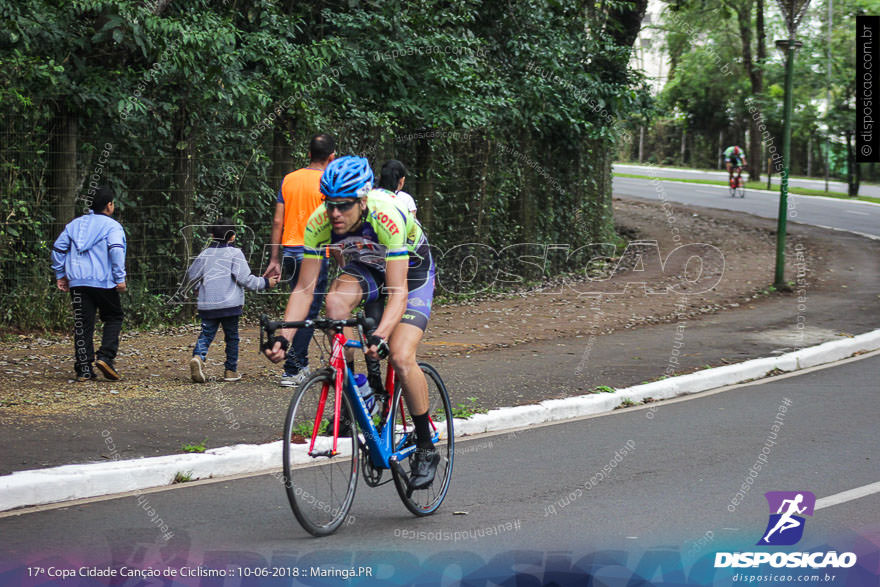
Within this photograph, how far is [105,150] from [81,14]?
1.53 meters

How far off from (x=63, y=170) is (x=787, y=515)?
28.6ft

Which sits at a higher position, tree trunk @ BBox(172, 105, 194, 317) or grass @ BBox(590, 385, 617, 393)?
tree trunk @ BBox(172, 105, 194, 317)

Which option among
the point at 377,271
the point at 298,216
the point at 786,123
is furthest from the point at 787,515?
the point at 786,123

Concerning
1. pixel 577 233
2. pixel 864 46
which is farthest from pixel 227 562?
pixel 864 46

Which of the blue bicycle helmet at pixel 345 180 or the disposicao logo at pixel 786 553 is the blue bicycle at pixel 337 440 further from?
the disposicao logo at pixel 786 553

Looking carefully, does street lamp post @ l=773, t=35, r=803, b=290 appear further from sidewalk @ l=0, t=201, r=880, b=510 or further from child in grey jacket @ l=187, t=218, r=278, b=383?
child in grey jacket @ l=187, t=218, r=278, b=383

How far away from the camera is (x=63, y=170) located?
37.8ft

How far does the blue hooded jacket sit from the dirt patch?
919 mm

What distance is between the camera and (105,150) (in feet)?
39.2

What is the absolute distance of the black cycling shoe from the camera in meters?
5.81

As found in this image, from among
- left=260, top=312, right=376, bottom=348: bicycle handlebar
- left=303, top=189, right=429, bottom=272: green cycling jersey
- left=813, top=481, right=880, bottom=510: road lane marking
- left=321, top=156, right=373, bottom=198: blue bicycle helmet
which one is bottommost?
left=813, top=481, right=880, bottom=510: road lane marking

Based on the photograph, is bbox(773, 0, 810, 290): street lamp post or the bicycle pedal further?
bbox(773, 0, 810, 290): street lamp post

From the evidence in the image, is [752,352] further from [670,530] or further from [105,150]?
[105,150]

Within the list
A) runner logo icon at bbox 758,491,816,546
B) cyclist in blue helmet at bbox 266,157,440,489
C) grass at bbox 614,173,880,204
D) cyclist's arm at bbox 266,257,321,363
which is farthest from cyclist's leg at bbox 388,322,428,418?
grass at bbox 614,173,880,204
